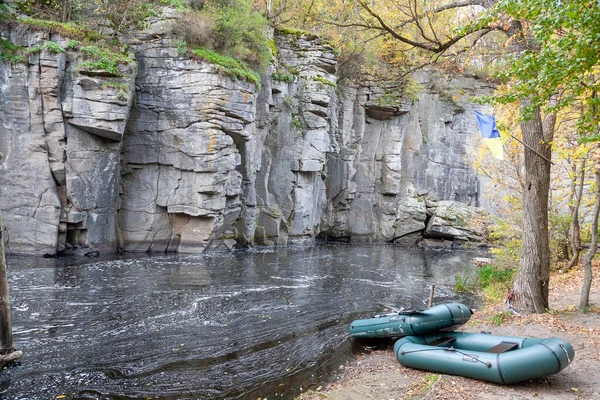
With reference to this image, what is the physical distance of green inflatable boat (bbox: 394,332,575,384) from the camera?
20.5 feet

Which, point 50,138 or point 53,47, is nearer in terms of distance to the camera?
point 53,47

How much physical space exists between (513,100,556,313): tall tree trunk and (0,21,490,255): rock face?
373cm

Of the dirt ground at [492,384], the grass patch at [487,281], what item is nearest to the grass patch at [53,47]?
the dirt ground at [492,384]

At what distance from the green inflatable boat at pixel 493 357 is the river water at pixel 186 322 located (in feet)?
5.68

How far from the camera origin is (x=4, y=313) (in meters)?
7.45

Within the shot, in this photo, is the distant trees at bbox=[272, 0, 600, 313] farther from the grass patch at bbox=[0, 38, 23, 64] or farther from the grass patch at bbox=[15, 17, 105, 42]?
the grass patch at bbox=[0, 38, 23, 64]

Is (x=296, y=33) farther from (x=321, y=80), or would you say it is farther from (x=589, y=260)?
(x=589, y=260)

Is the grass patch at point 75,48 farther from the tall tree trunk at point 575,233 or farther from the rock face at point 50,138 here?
the tall tree trunk at point 575,233

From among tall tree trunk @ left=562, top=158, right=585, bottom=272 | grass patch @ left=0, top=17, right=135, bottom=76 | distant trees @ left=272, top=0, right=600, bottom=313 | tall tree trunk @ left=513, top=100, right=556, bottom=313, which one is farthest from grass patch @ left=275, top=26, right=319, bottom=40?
tall tree trunk @ left=513, top=100, right=556, bottom=313

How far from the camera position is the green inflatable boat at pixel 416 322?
9.08m

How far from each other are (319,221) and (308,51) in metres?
10.6

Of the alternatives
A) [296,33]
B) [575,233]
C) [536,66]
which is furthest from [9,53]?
[575,233]

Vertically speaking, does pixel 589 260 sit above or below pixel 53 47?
below

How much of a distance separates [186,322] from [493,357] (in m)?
6.70
